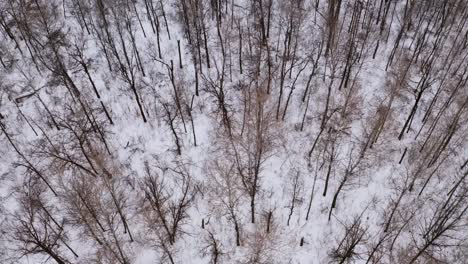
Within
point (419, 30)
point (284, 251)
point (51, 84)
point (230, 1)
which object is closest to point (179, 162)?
point (284, 251)

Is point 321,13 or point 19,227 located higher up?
point 321,13

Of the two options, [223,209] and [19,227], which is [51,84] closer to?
[19,227]

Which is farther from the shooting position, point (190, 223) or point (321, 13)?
point (321, 13)

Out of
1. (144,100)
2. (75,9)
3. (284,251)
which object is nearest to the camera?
(284,251)

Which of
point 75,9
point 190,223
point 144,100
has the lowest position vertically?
point 190,223

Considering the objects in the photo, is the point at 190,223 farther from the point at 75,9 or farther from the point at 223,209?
the point at 75,9

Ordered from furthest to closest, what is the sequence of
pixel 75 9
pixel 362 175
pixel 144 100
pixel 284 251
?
pixel 75 9, pixel 144 100, pixel 362 175, pixel 284 251
